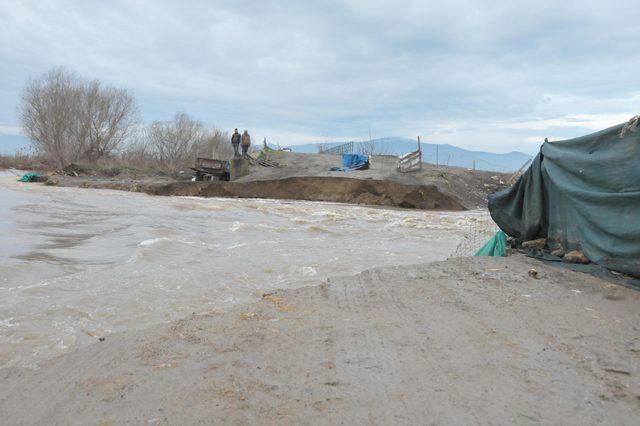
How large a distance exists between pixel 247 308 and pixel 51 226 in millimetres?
8573

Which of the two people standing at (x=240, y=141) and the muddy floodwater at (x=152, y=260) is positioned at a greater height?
the two people standing at (x=240, y=141)

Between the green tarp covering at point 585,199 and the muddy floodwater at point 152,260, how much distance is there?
1.94 metres

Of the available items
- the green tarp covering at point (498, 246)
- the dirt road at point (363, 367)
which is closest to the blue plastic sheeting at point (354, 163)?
the green tarp covering at point (498, 246)

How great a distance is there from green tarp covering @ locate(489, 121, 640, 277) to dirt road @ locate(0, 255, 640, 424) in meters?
0.70

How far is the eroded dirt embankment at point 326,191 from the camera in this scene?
21.1 m

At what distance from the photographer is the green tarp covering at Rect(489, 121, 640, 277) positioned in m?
4.95

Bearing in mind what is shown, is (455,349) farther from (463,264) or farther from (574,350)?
(463,264)

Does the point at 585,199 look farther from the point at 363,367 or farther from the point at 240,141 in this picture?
the point at 240,141

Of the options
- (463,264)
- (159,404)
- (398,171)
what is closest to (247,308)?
(159,404)

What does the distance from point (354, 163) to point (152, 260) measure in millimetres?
21370

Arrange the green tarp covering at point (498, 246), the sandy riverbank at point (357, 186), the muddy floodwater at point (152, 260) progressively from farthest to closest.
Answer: the sandy riverbank at point (357, 186)
the green tarp covering at point (498, 246)
the muddy floodwater at point (152, 260)

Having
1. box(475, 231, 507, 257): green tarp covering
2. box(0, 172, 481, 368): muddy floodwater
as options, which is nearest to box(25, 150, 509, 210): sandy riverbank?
box(0, 172, 481, 368): muddy floodwater

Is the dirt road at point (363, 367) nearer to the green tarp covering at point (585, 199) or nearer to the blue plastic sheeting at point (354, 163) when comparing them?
the green tarp covering at point (585, 199)

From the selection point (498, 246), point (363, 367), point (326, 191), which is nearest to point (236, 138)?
point (326, 191)
